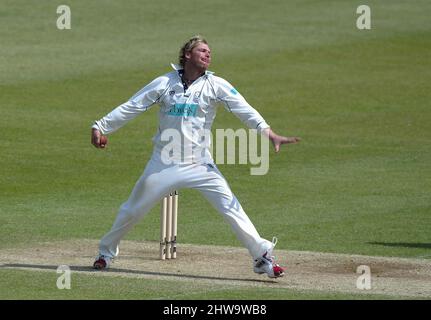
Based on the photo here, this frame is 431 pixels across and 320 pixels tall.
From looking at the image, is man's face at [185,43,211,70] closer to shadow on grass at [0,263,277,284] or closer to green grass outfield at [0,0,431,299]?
shadow on grass at [0,263,277,284]

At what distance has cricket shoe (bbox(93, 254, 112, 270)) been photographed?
1188cm

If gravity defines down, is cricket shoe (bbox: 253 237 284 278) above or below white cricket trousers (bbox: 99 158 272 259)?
below

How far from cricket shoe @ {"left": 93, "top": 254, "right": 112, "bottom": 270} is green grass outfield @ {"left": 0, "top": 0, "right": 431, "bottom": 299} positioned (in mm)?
576

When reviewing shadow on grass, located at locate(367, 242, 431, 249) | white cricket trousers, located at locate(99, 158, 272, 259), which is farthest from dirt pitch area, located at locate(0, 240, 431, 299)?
shadow on grass, located at locate(367, 242, 431, 249)

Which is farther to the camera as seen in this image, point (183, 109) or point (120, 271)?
point (120, 271)

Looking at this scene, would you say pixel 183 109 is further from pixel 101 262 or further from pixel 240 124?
pixel 240 124

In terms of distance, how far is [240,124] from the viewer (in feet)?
79.4

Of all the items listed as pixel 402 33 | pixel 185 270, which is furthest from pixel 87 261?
pixel 402 33

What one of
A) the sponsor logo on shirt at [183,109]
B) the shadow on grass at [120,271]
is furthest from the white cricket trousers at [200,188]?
the sponsor logo on shirt at [183,109]

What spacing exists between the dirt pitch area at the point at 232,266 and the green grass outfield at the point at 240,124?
481 millimetres

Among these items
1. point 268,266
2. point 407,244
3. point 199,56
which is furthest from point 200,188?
point 407,244

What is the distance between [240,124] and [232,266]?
39.2ft

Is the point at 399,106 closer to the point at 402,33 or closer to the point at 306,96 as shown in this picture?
the point at 306,96

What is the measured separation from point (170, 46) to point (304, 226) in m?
15.0
